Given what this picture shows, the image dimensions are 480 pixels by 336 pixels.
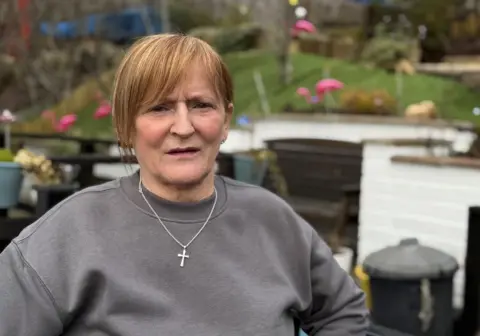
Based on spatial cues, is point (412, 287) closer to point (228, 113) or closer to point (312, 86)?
point (228, 113)

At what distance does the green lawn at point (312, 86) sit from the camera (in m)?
10.8

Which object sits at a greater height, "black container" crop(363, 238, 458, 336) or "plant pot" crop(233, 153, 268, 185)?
"plant pot" crop(233, 153, 268, 185)

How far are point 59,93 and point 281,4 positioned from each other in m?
6.11

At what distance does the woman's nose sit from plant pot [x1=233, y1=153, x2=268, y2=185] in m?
3.55

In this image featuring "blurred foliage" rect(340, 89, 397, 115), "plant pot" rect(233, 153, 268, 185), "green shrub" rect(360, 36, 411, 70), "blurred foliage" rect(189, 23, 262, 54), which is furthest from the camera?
"blurred foliage" rect(189, 23, 262, 54)

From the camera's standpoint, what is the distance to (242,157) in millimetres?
5016

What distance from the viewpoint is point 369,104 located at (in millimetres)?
8867

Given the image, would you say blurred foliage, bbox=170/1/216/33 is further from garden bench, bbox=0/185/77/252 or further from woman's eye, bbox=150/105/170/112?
woman's eye, bbox=150/105/170/112

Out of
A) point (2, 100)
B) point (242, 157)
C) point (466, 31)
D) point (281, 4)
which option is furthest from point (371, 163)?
point (2, 100)

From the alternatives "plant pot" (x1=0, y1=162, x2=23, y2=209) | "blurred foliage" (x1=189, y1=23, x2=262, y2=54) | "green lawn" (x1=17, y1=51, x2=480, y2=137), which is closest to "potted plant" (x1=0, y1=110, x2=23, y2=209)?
"plant pot" (x1=0, y1=162, x2=23, y2=209)

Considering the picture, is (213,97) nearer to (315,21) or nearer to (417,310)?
(417,310)

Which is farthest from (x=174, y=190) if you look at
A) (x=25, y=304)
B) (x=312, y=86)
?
(x=312, y=86)

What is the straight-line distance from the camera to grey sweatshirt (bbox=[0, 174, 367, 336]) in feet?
4.20

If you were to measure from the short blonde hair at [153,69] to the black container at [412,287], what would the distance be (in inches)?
98.5
